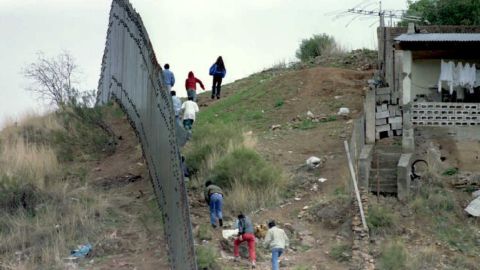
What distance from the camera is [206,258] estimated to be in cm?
1573

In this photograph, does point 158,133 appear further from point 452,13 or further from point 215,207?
point 452,13

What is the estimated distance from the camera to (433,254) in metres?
18.6

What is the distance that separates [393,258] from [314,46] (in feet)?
75.7

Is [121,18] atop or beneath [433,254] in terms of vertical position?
atop

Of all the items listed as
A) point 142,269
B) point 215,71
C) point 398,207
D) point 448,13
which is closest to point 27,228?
point 142,269

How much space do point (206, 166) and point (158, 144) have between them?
9.05 m

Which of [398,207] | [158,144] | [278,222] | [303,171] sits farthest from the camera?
[303,171]

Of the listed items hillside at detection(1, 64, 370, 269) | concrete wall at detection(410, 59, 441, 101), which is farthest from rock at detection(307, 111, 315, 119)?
concrete wall at detection(410, 59, 441, 101)

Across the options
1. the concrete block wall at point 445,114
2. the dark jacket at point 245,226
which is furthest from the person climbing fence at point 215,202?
the concrete block wall at point 445,114

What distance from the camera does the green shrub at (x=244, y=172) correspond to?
2089cm

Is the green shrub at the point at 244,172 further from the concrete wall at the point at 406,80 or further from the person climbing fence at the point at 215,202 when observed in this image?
the concrete wall at the point at 406,80

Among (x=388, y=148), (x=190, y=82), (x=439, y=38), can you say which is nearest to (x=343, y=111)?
(x=439, y=38)

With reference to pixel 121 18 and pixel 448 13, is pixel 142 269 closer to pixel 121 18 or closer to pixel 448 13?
pixel 121 18

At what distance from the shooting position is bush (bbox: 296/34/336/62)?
39.4 metres
